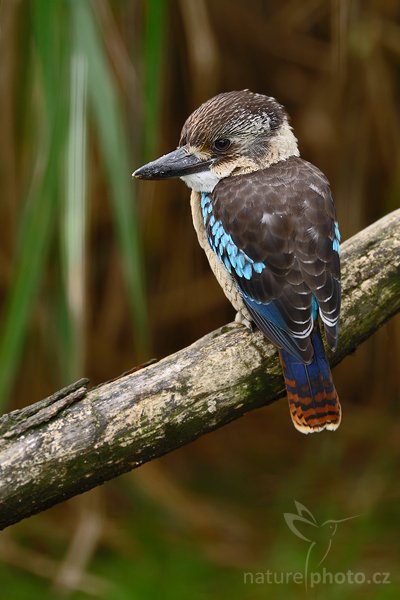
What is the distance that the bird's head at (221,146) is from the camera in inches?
121

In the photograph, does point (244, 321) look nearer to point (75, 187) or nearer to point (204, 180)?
point (204, 180)

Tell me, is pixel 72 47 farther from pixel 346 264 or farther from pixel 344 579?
pixel 344 579

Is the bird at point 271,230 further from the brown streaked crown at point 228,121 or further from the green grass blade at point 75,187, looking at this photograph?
the green grass blade at point 75,187

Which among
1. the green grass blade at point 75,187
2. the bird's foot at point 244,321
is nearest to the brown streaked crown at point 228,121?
the green grass blade at point 75,187

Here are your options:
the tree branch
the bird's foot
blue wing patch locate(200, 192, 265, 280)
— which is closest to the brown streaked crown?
blue wing patch locate(200, 192, 265, 280)

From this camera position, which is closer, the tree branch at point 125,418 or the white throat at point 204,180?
the tree branch at point 125,418

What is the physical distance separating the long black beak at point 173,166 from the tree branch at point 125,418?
618 millimetres

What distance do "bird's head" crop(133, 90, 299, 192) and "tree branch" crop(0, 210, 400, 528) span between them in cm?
62

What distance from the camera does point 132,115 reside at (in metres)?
3.83

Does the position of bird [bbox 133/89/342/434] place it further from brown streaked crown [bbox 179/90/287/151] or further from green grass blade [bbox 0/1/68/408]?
green grass blade [bbox 0/1/68/408]

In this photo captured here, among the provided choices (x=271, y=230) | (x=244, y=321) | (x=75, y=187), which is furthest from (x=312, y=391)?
(x=75, y=187)

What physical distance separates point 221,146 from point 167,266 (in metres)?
1.72

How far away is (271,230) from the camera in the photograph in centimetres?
279

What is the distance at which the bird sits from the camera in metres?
2.68
